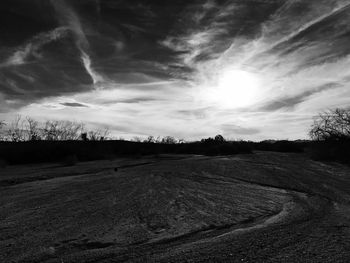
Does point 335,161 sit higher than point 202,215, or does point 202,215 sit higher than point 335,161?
point 335,161

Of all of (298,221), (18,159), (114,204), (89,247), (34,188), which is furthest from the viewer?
(18,159)

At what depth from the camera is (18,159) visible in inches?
973

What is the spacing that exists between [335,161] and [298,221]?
18.9m

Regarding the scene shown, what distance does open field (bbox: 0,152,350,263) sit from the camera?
585 centimetres

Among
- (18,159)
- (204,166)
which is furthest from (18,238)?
(18,159)

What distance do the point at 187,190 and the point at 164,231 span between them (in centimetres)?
418

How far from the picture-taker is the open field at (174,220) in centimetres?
585

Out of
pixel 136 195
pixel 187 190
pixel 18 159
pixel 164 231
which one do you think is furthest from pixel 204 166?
pixel 18 159

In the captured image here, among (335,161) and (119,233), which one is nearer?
(119,233)

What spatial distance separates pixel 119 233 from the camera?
7008mm

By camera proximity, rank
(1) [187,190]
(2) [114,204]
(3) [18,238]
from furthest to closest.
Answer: (1) [187,190]
(2) [114,204]
(3) [18,238]

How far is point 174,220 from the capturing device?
8070 millimetres

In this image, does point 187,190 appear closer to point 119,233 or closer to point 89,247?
point 119,233

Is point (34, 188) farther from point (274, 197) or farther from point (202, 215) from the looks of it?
point (274, 197)
